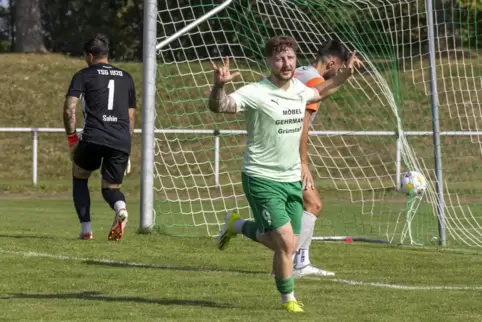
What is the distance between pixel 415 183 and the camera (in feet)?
41.7

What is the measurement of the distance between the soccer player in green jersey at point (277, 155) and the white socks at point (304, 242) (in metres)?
1.67

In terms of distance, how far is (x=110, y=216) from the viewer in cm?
1633

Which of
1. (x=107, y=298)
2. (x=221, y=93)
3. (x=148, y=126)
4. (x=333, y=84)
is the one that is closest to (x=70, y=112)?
(x=148, y=126)

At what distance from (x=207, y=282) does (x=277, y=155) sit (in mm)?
1571

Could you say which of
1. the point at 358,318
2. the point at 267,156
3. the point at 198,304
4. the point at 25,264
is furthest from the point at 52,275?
the point at 358,318

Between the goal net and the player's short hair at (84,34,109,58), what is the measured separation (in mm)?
1400

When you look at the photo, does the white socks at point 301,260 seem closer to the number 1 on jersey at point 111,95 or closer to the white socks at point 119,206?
the white socks at point 119,206

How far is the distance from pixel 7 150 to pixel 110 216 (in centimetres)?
1268

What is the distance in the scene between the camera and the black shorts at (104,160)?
11.3m

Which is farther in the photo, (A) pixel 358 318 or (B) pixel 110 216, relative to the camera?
(B) pixel 110 216

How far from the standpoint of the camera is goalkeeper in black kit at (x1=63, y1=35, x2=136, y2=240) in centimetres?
1115

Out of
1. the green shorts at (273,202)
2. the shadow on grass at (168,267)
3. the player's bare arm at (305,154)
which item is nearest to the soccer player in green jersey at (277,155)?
the green shorts at (273,202)

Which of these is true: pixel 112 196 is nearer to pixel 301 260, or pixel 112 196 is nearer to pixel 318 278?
pixel 301 260

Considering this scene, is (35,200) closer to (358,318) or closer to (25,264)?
(25,264)
